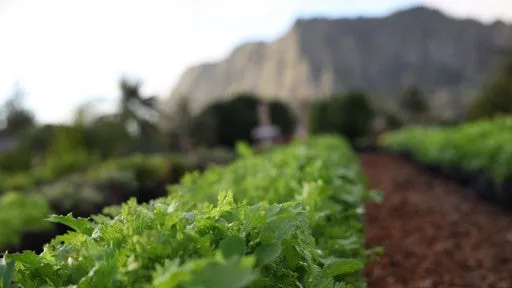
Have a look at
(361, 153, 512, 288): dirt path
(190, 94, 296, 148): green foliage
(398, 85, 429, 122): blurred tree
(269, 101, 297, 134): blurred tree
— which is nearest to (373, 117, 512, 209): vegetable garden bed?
(361, 153, 512, 288): dirt path

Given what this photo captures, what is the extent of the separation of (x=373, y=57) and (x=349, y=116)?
111462 mm

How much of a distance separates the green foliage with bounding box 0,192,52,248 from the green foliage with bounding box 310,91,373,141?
30.5 m

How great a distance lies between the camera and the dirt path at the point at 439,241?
13.0 feet

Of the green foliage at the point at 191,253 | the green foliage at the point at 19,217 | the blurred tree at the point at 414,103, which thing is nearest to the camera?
the green foliage at the point at 191,253

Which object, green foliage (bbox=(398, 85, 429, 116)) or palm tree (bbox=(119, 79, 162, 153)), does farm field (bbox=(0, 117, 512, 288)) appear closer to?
palm tree (bbox=(119, 79, 162, 153))

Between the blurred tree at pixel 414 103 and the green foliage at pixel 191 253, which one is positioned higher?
the green foliage at pixel 191 253

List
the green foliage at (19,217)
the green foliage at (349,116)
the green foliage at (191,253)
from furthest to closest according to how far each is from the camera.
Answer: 1. the green foliage at (349,116)
2. the green foliage at (19,217)
3. the green foliage at (191,253)

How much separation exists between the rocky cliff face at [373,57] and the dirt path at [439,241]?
105 meters

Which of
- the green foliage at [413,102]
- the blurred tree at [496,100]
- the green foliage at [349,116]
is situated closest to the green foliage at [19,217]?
the green foliage at [349,116]

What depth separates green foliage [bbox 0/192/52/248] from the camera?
22.0 ft

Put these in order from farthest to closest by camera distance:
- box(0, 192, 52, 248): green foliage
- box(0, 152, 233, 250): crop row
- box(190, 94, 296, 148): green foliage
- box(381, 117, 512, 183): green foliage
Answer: box(190, 94, 296, 148): green foliage < box(381, 117, 512, 183): green foliage < box(0, 152, 233, 250): crop row < box(0, 192, 52, 248): green foliage

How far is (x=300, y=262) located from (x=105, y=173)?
37.1 feet

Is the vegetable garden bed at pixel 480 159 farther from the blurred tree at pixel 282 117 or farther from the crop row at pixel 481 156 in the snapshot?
the blurred tree at pixel 282 117

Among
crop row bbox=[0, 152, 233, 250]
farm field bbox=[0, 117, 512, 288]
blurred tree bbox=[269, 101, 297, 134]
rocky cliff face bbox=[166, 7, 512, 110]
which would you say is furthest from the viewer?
rocky cliff face bbox=[166, 7, 512, 110]
